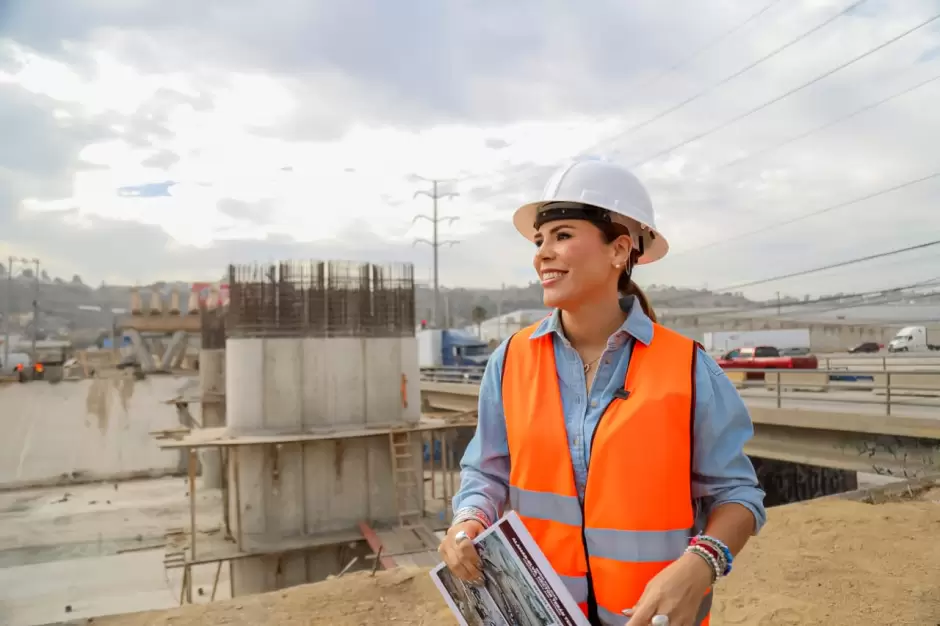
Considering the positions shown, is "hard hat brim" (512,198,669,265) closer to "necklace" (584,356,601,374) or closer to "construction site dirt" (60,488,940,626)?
"necklace" (584,356,601,374)

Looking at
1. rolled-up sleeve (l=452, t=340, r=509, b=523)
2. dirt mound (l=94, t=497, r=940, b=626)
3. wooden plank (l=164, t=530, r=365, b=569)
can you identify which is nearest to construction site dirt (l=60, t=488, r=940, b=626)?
dirt mound (l=94, t=497, r=940, b=626)

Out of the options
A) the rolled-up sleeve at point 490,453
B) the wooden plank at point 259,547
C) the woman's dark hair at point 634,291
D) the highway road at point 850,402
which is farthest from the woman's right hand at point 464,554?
the wooden plank at point 259,547

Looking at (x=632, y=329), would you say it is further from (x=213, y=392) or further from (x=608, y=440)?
(x=213, y=392)

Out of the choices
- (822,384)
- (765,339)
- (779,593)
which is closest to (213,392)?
(822,384)

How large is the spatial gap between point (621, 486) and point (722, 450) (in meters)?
0.28

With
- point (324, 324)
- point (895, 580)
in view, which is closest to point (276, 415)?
point (324, 324)

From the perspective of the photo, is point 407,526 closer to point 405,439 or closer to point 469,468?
point 405,439

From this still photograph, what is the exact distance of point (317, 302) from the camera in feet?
53.0

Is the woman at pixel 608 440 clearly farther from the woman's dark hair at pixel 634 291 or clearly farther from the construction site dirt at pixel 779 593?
the construction site dirt at pixel 779 593

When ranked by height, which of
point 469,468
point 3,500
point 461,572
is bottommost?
point 3,500

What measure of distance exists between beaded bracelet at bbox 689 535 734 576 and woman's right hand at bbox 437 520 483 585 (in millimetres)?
533

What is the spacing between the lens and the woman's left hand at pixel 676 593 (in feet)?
4.80

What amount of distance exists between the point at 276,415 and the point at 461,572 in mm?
14604

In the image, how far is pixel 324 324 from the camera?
16062mm
